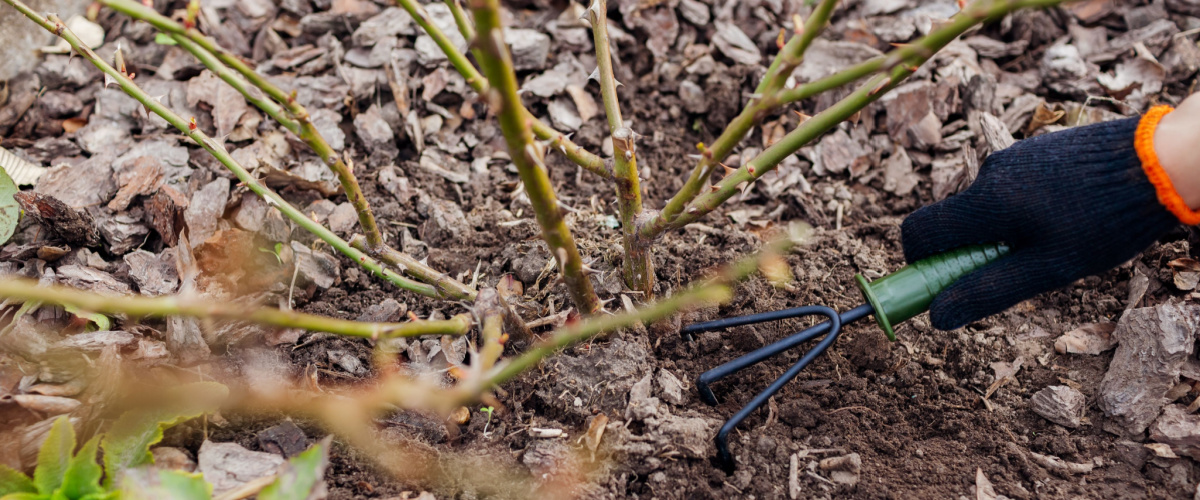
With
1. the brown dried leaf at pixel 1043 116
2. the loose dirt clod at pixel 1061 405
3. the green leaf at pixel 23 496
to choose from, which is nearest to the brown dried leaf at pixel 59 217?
the green leaf at pixel 23 496

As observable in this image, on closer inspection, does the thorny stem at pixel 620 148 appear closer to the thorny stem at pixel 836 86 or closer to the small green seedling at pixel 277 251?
the thorny stem at pixel 836 86

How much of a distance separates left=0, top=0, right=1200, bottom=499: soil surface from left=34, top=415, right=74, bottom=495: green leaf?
0.21m

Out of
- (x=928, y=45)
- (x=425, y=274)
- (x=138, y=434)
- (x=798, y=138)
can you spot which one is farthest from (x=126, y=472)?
(x=928, y=45)

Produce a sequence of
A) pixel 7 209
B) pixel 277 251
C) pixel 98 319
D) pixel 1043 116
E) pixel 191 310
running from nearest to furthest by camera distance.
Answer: pixel 191 310, pixel 98 319, pixel 7 209, pixel 277 251, pixel 1043 116

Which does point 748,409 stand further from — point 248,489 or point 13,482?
point 13,482

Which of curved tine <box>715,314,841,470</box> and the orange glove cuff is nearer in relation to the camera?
the orange glove cuff

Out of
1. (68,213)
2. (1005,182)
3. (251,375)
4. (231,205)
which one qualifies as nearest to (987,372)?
(1005,182)

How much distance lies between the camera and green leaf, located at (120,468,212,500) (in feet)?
3.94

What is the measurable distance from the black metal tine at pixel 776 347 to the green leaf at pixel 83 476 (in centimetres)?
122

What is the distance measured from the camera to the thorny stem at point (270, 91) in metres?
1.15

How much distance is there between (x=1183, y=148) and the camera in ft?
4.60

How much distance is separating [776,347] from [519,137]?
2.69ft

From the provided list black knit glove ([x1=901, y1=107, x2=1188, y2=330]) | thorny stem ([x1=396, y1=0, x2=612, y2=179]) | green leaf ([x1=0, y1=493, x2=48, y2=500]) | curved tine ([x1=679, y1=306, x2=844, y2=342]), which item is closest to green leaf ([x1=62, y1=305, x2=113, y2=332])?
green leaf ([x1=0, y1=493, x2=48, y2=500])

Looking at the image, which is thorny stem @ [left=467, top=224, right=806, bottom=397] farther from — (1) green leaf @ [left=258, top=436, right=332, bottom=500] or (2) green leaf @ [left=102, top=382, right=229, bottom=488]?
(2) green leaf @ [left=102, top=382, right=229, bottom=488]
